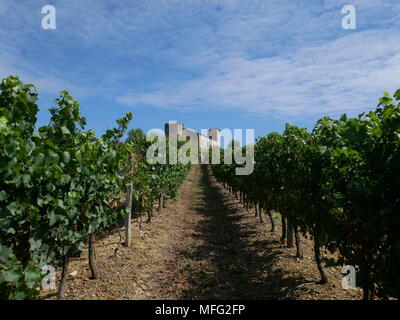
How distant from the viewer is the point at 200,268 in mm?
7992

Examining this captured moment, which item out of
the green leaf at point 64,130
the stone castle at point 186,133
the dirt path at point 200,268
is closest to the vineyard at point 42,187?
the green leaf at point 64,130

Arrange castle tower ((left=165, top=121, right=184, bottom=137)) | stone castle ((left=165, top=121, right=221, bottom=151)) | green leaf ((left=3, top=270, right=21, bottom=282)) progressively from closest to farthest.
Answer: green leaf ((left=3, top=270, right=21, bottom=282)) < stone castle ((left=165, top=121, right=221, bottom=151)) < castle tower ((left=165, top=121, right=184, bottom=137))

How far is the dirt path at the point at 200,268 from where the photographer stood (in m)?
6.38

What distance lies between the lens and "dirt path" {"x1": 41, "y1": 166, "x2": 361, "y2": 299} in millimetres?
6379

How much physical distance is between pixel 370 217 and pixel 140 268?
20.0 ft

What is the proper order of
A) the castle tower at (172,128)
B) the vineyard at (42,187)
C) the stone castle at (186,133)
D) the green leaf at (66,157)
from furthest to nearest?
the castle tower at (172,128), the stone castle at (186,133), the green leaf at (66,157), the vineyard at (42,187)

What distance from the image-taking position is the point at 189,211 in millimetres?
16438

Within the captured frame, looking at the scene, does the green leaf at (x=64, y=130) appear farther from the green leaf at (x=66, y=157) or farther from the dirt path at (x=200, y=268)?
the dirt path at (x=200, y=268)

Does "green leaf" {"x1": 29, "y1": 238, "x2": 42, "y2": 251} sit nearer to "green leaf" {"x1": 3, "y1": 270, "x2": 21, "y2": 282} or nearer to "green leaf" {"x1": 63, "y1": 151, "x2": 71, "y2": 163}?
"green leaf" {"x1": 3, "y1": 270, "x2": 21, "y2": 282}

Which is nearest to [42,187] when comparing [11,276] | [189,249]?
[11,276]

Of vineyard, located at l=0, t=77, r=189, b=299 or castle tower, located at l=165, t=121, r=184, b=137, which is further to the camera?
castle tower, located at l=165, t=121, r=184, b=137

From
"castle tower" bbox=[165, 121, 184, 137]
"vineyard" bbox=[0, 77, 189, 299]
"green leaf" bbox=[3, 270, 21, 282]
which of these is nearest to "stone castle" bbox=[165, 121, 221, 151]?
"castle tower" bbox=[165, 121, 184, 137]

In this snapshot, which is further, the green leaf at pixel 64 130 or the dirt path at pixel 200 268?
the dirt path at pixel 200 268
